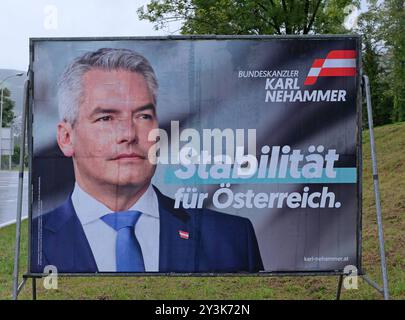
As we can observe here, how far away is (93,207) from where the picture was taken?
631 cm

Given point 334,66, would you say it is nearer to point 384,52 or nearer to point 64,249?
point 64,249

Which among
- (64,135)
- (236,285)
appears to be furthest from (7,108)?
(64,135)

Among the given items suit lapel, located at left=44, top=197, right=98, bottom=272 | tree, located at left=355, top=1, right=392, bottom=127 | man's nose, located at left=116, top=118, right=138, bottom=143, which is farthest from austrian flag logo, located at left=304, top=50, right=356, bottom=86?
tree, located at left=355, top=1, right=392, bottom=127

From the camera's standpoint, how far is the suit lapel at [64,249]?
6250 mm

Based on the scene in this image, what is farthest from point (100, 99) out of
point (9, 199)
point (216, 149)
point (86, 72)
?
point (9, 199)

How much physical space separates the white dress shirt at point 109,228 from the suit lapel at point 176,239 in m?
0.07

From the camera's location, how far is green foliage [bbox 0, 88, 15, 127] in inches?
3622

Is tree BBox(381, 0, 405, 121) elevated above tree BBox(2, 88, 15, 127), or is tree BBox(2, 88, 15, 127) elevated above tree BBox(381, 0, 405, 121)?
tree BBox(2, 88, 15, 127)

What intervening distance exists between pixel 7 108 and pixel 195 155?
9198 centimetres

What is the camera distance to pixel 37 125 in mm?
6215

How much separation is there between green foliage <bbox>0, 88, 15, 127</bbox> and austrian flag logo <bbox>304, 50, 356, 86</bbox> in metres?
89.2

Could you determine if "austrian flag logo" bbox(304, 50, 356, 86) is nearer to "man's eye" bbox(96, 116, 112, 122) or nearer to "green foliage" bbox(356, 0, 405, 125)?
"man's eye" bbox(96, 116, 112, 122)

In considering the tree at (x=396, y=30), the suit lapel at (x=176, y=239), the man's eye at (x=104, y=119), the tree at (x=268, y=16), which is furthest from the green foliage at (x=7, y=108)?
the suit lapel at (x=176, y=239)

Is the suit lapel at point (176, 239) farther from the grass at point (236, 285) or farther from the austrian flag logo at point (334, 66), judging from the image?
the austrian flag logo at point (334, 66)
